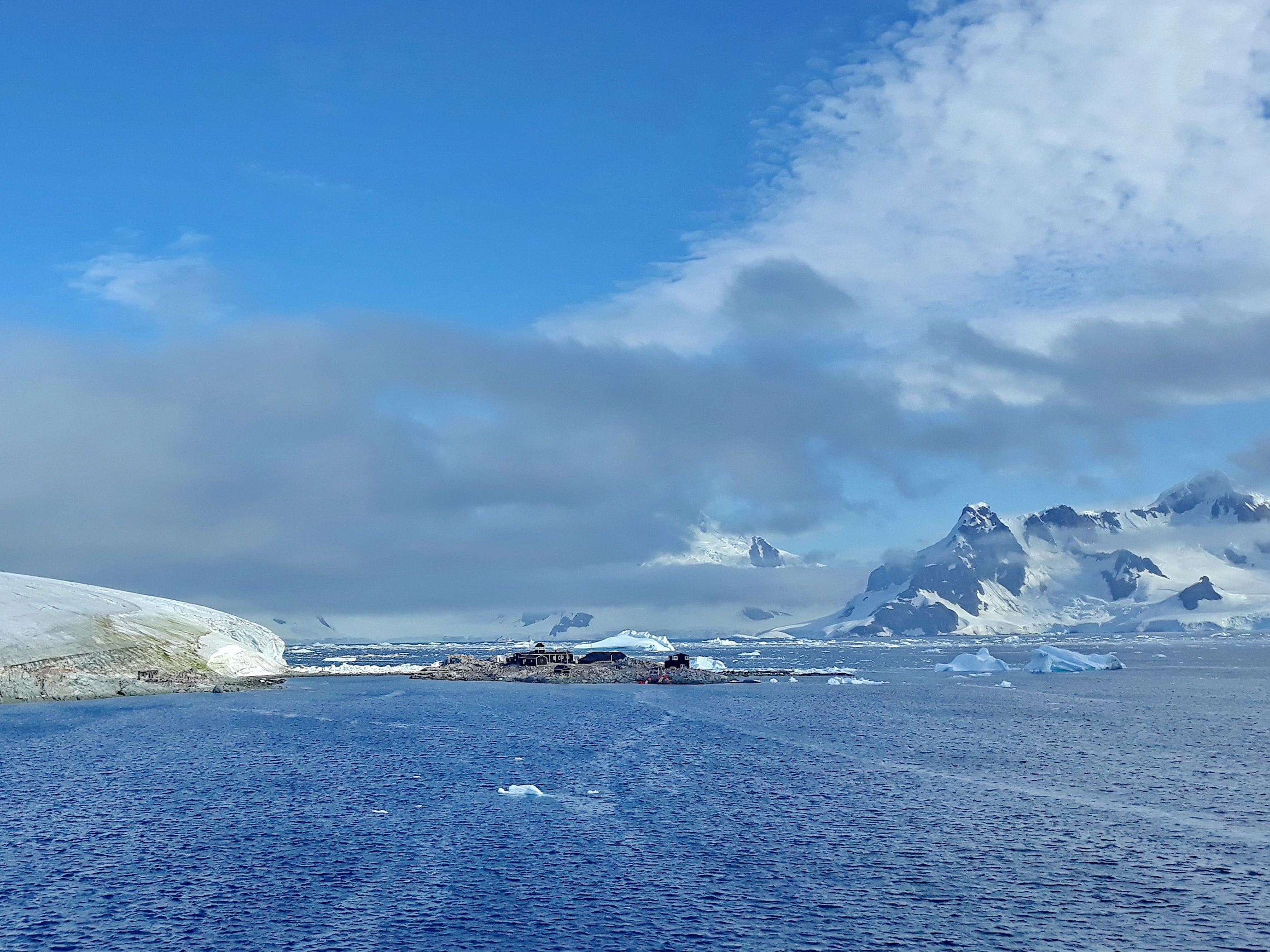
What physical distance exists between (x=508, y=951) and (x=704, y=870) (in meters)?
13.8

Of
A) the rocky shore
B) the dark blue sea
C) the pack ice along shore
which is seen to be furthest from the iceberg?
the pack ice along shore

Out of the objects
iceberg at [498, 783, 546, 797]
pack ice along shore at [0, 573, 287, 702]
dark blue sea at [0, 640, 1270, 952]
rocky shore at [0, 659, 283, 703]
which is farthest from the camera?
pack ice along shore at [0, 573, 287, 702]

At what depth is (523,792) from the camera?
6825 centimetres

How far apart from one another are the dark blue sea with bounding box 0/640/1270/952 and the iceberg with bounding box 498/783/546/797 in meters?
0.66

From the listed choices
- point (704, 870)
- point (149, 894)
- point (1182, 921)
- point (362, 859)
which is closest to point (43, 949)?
point (149, 894)

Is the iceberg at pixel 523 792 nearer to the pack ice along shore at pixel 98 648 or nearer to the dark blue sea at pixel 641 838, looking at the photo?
the dark blue sea at pixel 641 838

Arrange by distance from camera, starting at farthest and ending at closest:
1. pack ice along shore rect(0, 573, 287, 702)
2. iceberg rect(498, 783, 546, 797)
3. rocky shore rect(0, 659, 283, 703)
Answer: pack ice along shore rect(0, 573, 287, 702) → rocky shore rect(0, 659, 283, 703) → iceberg rect(498, 783, 546, 797)

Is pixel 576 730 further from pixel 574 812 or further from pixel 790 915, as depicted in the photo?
pixel 790 915

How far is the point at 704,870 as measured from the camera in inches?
1886

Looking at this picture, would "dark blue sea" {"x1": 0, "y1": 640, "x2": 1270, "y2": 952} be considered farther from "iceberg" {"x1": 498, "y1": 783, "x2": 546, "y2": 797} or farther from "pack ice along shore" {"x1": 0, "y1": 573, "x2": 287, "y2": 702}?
"pack ice along shore" {"x1": 0, "y1": 573, "x2": 287, "y2": 702}

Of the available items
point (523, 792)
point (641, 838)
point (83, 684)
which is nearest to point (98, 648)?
point (83, 684)

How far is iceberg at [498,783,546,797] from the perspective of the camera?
67438 millimetres

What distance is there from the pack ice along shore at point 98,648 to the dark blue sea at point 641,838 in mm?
50729

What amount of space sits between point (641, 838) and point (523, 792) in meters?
15.7
